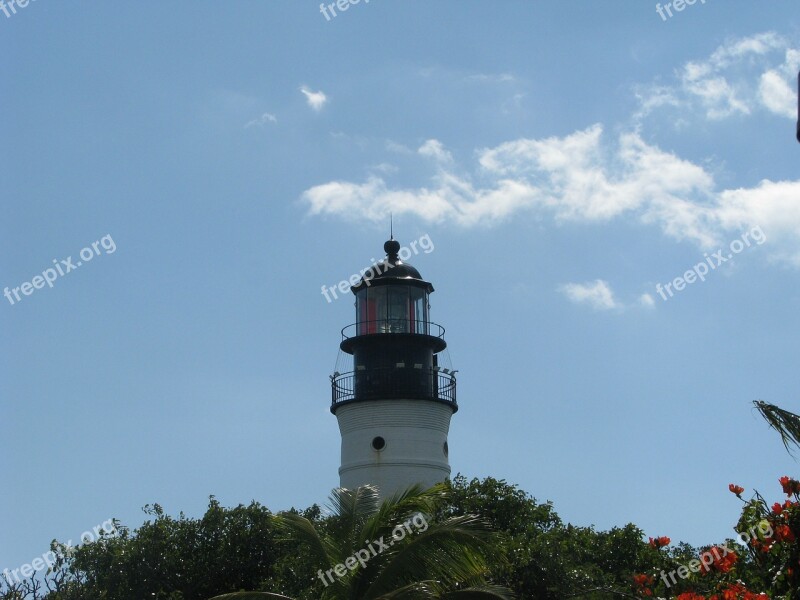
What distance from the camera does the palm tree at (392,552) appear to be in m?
17.4

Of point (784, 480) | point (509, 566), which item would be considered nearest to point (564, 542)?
point (509, 566)

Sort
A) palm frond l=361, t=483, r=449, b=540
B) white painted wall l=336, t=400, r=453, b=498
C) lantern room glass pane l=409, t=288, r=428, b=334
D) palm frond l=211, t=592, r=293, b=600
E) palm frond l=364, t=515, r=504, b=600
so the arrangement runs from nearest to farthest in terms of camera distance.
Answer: palm frond l=364, t=515, r=504, b=600
palm frond l=211, t=592, r=293, b=600
palm frond l=361, t=483, r=449, b=540
white painted wall l=336, t=400, r=453, b=498
lantern room glass pane l=409, t=288, r=428, b=334

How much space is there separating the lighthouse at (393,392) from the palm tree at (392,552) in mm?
14836

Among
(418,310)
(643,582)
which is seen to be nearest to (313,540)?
(643,582)

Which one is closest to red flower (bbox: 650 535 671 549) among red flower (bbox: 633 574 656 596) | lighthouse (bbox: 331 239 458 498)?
red flower (bbox: 633 574 656 596)

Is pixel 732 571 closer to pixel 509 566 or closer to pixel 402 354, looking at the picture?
pixel 509 566

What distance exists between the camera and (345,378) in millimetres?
35188

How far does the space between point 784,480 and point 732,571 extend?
1.84 m

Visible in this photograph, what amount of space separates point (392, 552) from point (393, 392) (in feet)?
53.9

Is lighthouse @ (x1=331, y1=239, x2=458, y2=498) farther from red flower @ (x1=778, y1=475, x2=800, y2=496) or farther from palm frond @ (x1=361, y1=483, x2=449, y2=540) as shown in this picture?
red flower @ (x1=778, y1=475, x2=800, y2=496)

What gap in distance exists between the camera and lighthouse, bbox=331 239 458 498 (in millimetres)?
33969

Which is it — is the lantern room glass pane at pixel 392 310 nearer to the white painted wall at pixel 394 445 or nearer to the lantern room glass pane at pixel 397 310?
Answer: the lantern room glass pane at pixel 397 310

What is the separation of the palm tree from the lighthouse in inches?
Answer: 584

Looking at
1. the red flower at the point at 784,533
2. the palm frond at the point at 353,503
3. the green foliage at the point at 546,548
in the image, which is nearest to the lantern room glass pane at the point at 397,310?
the green foliage at the point at 546,548
